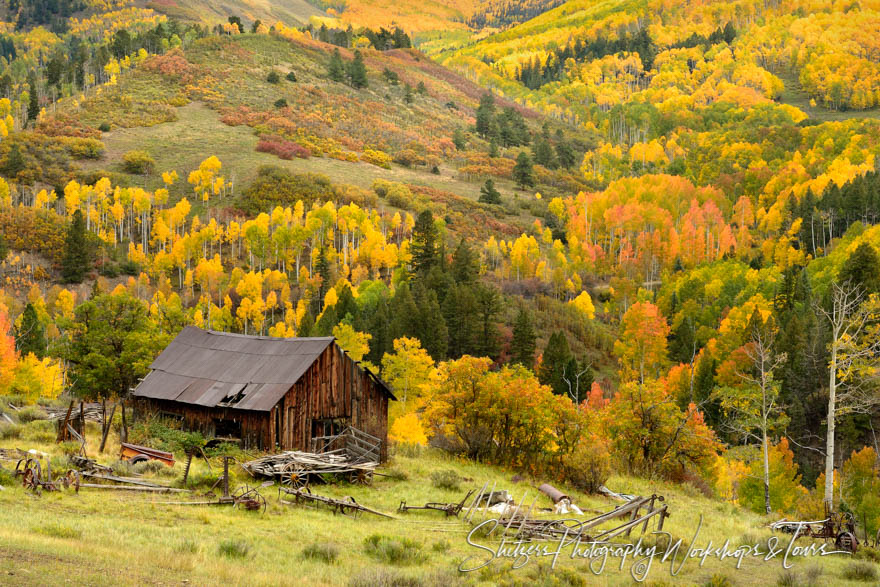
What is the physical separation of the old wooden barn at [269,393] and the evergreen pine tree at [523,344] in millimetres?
53208

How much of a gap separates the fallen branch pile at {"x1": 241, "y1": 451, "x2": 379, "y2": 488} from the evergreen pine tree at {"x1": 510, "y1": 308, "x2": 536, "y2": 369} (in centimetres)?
5992

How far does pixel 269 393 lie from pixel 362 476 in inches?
246

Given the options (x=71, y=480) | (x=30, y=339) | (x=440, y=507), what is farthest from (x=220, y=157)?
(x=440, y=507)

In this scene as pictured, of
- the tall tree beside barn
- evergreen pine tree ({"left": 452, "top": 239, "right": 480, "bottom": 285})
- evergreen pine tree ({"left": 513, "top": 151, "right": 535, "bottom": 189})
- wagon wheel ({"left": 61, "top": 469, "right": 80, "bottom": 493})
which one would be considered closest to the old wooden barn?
wagon wheel ({"left": 61, "top": 469, "right": 80, "bottom": 493})

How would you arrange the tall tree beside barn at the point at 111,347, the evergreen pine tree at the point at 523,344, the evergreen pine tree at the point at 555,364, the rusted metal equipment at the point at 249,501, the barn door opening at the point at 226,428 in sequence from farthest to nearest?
the evergreen pine tree at the point at 523,344
the evergreen pine tree at the point at 555,364
the tall tree beside barn at the point at 111,347
the barn door opening at the point at 226,428
the rusted metal equipment at the point at 249,501

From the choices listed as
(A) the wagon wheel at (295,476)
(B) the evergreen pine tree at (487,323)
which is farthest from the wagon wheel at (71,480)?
(B) the evergreen pine tree at (487,323)

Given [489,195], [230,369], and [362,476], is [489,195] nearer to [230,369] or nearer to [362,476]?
[230,369]

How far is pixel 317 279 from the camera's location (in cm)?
11219

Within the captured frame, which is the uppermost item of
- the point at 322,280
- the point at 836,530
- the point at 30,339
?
the point at 836,530

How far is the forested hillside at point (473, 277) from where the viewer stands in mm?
38469

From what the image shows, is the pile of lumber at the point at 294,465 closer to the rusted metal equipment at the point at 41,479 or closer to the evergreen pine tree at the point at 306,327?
the rusted metal equipment at the point at 41,479

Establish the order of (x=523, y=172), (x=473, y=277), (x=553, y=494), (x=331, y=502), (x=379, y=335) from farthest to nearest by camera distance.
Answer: (x=523, y=172) < (x=473, y=277) < (x=379, y=335) < (x=553, y=494) < (x=331, y=502)

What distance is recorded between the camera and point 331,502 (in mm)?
24703

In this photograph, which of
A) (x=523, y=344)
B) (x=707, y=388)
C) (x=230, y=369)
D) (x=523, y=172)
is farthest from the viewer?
(x=523, y=172)
